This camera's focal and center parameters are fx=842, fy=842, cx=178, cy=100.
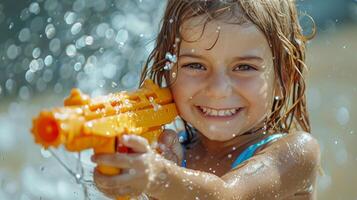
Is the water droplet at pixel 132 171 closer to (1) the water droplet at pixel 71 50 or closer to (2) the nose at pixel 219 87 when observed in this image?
(2) the nose at pixel 219 87

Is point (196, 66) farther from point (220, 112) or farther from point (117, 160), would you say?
point (117, 160)

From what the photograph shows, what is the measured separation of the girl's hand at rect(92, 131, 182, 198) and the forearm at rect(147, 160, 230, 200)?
1.6 inches

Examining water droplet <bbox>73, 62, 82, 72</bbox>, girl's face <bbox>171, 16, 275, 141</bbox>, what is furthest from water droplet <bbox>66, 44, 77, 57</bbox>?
girl's face <bbox>171, 16, 275, 141</bbox>

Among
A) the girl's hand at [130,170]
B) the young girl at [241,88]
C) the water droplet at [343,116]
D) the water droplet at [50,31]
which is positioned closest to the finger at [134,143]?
the girl's hand at [130,170]

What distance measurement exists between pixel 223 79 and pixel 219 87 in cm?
3

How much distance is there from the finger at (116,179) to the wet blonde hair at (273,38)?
88 cm

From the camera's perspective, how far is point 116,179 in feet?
6.87

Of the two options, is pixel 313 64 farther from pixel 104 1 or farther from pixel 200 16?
pixel 200 16

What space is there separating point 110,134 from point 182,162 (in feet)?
3.25

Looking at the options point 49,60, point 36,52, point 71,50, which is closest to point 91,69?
point 71,50

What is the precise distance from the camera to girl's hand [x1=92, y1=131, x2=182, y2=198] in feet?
6.86

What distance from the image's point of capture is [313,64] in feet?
21.1

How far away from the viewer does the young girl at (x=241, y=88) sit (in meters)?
2.74

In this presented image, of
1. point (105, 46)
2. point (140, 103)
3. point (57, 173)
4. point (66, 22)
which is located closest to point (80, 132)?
point (140, 103)
